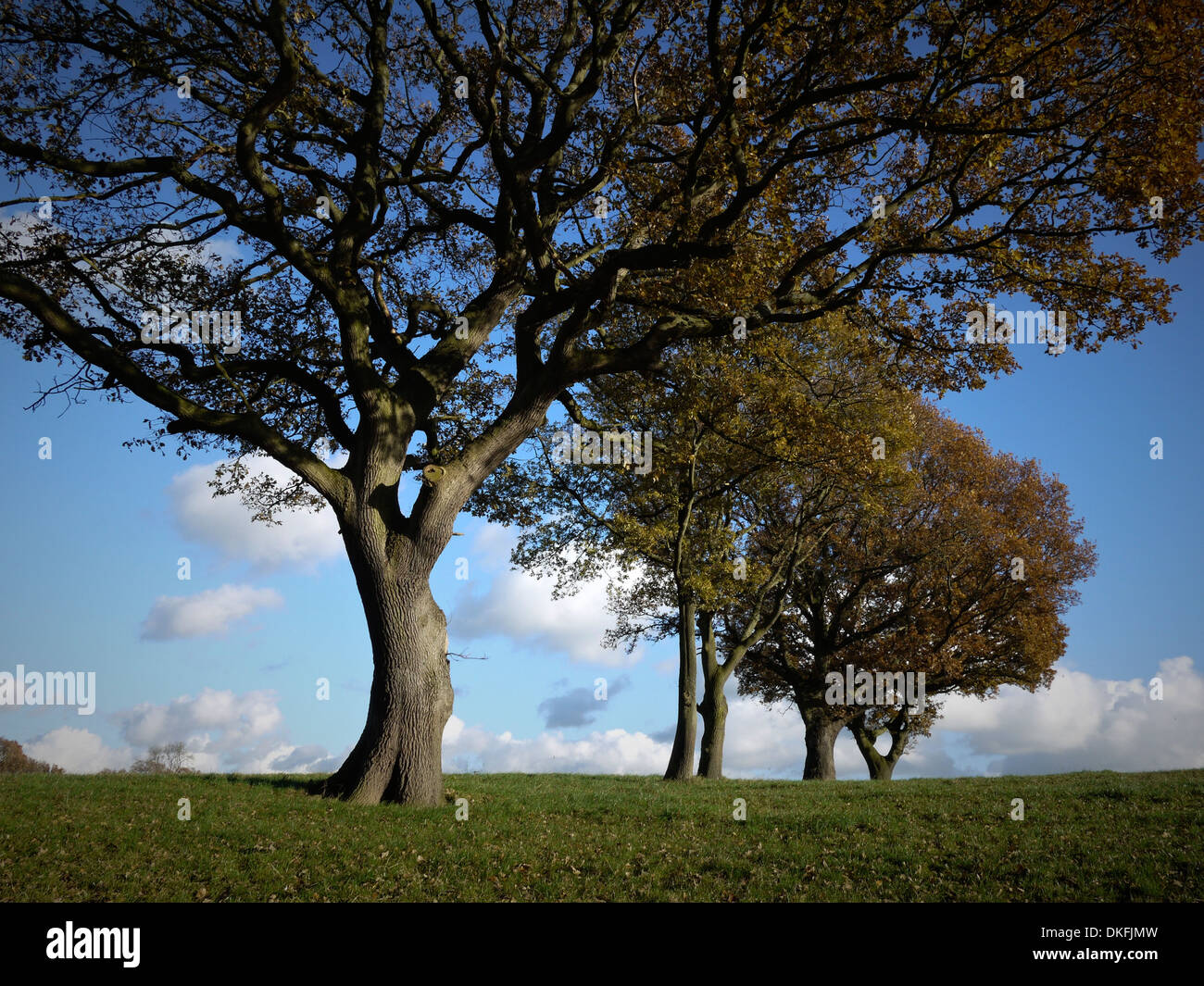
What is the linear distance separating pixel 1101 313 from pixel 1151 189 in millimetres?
2243

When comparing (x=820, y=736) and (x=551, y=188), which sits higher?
(x=551, y=188)

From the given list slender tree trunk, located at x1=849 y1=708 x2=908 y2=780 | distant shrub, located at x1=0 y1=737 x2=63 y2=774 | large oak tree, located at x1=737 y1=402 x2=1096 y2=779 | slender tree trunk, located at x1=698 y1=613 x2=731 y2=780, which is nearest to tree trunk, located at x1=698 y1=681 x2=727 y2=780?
slender tree trunk, located at x1=698 y1=613 x2=731 y2=780

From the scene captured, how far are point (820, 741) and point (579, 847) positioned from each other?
72.5 feet

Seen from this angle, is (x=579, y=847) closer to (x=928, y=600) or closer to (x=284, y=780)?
(x=284, y=780)

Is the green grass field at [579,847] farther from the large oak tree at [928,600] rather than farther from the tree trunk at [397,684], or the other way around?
the large oak tree at [928,600]

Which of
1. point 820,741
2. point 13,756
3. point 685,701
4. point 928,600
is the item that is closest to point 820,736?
point 820,741

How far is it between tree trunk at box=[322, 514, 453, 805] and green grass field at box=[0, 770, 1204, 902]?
32.6 inches

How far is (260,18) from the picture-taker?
614 inches

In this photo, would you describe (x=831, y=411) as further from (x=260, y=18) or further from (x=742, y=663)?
(x=260, y=18)

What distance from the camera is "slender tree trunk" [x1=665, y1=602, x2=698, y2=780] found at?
2381 centimetres

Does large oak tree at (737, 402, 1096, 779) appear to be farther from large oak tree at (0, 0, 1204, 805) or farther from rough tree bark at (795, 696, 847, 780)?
large oak tree at (0, 0, 1204, 805)

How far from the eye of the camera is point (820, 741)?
103 ft
